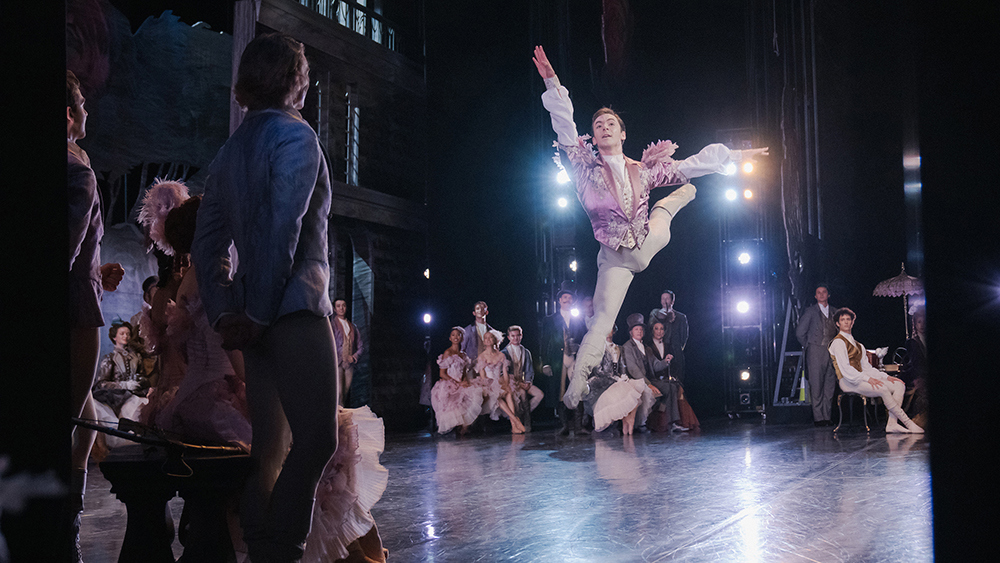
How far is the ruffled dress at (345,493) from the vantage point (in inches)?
83.8

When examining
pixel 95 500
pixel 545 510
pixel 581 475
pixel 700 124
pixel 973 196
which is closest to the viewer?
pixel 973 196

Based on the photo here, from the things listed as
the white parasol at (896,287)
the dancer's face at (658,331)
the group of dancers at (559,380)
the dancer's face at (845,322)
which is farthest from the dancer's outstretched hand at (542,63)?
the white parasol at (896,287)

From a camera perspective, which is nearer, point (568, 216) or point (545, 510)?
point (545, 510)

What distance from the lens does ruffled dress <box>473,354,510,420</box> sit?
859 centimetres

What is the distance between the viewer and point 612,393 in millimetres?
7969

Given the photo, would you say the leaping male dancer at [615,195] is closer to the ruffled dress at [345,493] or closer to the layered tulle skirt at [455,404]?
the layered tulle skirt at [455,404]

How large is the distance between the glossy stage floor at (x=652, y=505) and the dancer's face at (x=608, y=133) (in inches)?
130

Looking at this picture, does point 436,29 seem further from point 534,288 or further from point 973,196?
point 973,196

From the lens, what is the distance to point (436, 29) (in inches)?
383

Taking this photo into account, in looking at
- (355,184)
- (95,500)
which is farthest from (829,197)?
(95,500)

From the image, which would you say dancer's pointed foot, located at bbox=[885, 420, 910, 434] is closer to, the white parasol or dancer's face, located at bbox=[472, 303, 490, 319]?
the white parasol

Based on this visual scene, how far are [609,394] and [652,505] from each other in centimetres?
443

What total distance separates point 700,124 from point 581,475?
638 cm

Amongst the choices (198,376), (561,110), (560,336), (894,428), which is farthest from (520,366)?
(198,376)
